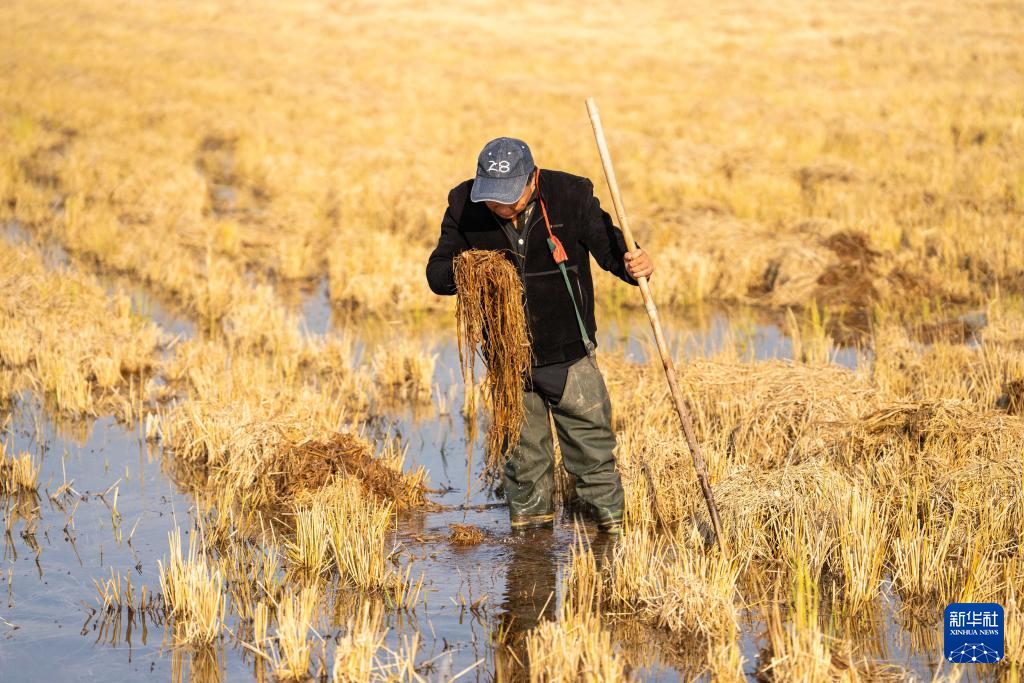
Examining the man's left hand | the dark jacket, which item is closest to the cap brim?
the dark jacket

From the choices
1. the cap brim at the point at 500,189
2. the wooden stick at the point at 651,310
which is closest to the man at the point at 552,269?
the cap brim at the point at 500,189

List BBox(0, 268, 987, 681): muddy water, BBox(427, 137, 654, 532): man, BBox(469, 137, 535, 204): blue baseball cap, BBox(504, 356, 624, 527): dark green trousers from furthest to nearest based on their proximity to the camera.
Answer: BBox(504, 356, 624, 527): dark green trousers < BBox(427, 137, 654, 532): man < BBox(469, 137, 535, 204): blue baseball cap < BBox(0, 268, 987, 681): muddy water

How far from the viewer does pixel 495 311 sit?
5738 millimetres

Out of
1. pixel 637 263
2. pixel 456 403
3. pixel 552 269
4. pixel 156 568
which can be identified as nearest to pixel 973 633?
pixel 637 263

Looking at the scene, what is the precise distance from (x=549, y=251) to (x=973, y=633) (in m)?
2.54

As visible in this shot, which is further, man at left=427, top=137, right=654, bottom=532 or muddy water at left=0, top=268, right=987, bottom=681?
man at left=427, top=137, right=654, bottom=532

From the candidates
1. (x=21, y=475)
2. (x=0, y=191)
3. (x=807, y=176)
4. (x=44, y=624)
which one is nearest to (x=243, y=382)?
(x=21, y=475)

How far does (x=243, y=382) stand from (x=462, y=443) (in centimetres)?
171

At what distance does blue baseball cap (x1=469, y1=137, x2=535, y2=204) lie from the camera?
544 centimetres

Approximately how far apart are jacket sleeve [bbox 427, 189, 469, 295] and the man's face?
0.30 metres

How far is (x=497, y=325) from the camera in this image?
571 cm

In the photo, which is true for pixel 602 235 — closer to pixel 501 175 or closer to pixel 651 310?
pixel 651 310

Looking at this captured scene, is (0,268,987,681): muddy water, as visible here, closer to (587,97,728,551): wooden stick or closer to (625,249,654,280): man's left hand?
(587,97,728,551): wooden stick

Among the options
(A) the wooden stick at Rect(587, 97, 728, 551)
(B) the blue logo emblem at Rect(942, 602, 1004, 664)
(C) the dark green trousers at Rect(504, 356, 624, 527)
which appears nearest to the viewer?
(B) the blue logo emblem at Rect(942, 602, 1004, 664)
